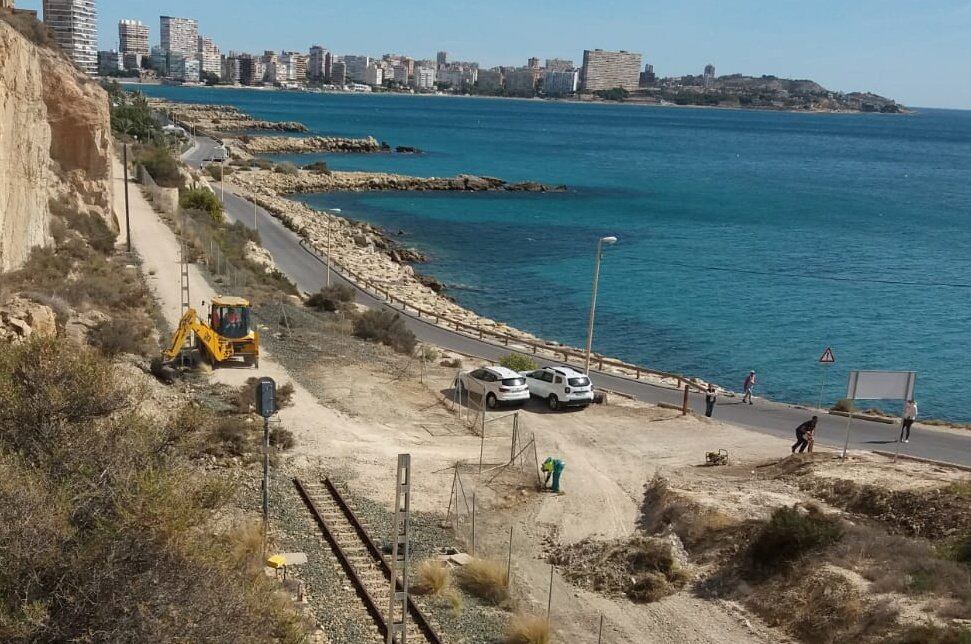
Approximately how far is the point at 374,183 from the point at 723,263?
4888 cm

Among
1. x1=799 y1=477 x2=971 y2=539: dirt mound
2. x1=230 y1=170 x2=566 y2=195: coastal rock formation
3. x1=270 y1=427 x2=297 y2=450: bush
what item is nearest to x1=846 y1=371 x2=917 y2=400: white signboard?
x1=799 y1=477 x2=971 y2=539: dirt mound

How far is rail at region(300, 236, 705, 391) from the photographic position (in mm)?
34969

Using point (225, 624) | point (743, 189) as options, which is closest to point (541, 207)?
point (743, 189)

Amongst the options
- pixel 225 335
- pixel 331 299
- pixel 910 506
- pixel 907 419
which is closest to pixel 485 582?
pixel 910 506

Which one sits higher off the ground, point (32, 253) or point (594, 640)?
point (32, 253)

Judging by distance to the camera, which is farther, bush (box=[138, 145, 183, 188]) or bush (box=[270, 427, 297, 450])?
bush (box=[138, 145, 183, 188])

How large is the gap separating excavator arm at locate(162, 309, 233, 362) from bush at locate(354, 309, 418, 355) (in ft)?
27.2

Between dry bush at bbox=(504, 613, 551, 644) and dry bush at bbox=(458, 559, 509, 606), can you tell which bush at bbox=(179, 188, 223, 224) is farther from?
dry bush at bbox=(504, 613, 551, 644)

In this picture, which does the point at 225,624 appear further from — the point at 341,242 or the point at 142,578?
the point at 341,242

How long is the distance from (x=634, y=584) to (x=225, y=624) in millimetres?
8826

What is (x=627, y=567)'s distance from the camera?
648 inches

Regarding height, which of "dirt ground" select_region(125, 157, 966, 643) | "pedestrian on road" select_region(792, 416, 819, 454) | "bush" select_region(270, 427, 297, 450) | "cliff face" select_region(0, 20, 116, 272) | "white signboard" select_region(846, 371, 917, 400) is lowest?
"dirt ground" select_region(125, 157, 966, 643)

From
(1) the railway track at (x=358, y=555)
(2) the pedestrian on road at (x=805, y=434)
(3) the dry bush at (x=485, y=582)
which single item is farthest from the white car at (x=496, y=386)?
(3) the dry bush at (x=485, y=582)

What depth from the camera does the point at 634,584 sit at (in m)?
15.9
